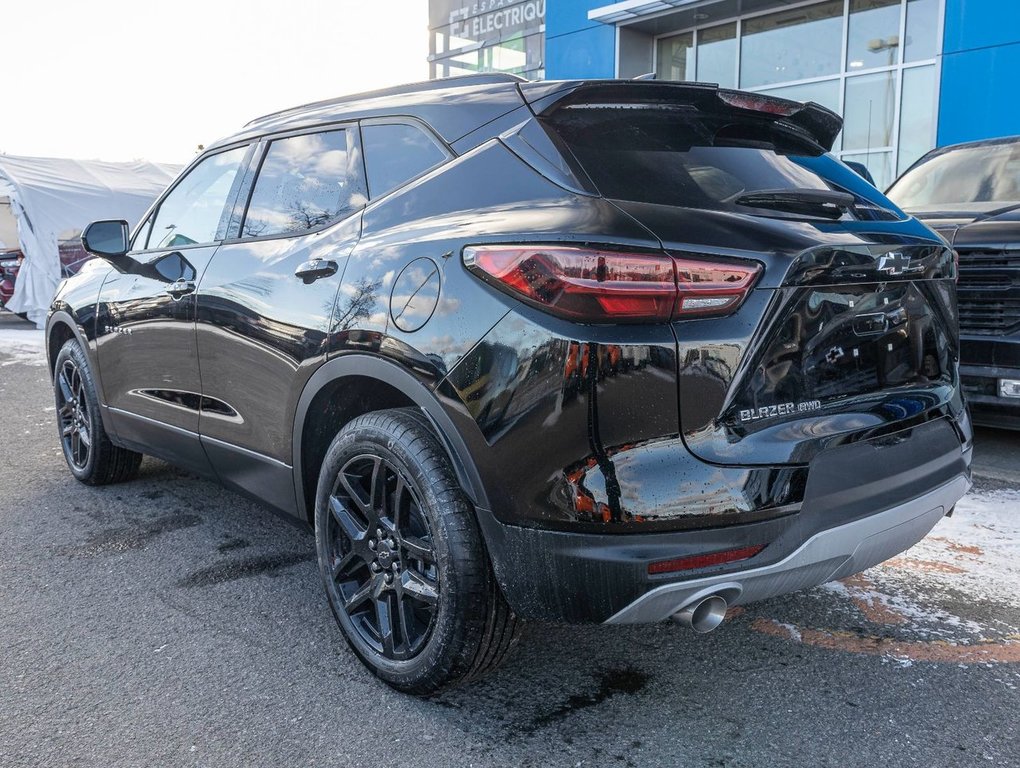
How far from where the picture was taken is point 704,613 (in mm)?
2168

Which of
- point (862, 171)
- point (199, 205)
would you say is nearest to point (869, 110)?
point (862, 171)

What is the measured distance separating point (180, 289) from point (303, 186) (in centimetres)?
74

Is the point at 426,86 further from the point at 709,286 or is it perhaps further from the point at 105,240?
the point at 105,240

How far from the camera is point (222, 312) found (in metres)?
3.27

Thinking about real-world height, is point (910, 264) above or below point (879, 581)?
above

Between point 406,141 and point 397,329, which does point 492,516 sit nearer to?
point 397,329

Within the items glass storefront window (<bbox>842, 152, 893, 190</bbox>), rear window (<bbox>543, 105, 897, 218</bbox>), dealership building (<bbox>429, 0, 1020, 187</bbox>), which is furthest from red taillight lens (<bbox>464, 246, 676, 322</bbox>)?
glass storefront window (<bbox>842, 152, 893, 190</bbox>)

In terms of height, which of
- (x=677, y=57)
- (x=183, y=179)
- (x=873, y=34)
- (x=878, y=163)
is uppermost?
(x=677, y=57)

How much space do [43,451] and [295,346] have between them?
12.2 feet

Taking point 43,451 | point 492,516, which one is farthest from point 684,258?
point 43,451

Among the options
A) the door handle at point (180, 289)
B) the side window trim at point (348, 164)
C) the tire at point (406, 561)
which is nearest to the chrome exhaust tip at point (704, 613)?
the tire at point (406, 561)

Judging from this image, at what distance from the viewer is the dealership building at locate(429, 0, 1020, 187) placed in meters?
12.0

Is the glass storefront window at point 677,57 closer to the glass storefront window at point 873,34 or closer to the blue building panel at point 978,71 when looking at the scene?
the glass storefront window at point 873,34

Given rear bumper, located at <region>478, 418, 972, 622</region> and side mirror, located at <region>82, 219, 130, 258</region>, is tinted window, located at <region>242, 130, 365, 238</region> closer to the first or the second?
side mirror, located at <region>82, 219, 130, 258</region>
